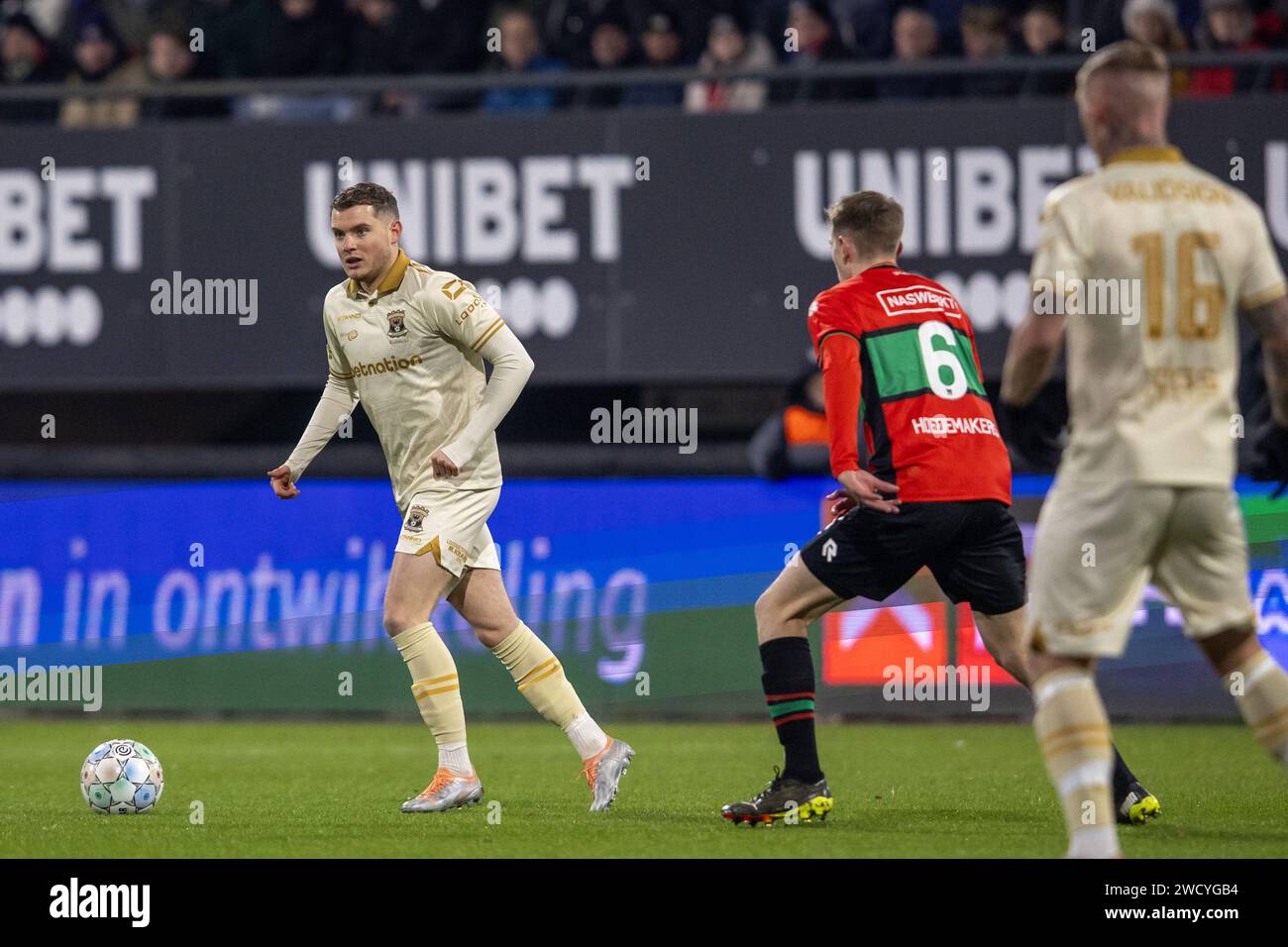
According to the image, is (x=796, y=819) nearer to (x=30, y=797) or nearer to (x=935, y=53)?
(x=30, y=797)

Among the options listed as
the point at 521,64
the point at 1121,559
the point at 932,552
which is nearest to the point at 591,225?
the point at 521,64

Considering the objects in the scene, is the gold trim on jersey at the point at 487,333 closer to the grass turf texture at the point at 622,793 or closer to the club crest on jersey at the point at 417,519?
the club crest on jersey at the point at 417,519

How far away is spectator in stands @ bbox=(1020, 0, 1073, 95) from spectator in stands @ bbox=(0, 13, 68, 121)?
6254 mm

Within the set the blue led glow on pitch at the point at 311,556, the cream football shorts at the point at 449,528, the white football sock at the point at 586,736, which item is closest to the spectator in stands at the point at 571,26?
the blue led glow on pitch at the point at 311,556

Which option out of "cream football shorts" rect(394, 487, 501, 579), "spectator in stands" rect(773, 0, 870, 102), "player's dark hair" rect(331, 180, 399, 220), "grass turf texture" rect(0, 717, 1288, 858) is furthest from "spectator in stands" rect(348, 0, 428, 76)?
"cream football shorts" rect(394, 487, 501, 579)

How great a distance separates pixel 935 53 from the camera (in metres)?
11.6

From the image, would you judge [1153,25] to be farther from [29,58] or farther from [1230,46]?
[29,58]

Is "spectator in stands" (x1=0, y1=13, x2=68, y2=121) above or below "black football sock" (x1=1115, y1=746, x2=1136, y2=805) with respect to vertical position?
above

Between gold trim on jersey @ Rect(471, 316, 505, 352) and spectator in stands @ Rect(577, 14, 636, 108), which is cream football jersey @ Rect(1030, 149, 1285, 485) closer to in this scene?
gold trim on jersey @ Rect(471, 316, 505, 352)

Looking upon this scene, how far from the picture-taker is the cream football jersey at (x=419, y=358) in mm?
6941

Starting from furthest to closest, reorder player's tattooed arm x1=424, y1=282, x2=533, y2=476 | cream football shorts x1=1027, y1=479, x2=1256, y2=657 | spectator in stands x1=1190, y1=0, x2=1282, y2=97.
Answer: spectator in stands x1=1190, y1=0, x2=1282, y2=97 < player's tattooed arm x1=424, y1=282, x2=533, y2=476 < cream football shorts x1=1027, y1=479, x2=1256, y2=657

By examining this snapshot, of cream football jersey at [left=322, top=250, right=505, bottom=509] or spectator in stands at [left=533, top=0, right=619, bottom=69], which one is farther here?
spectator in stands at [left=533, top=0, right=619, bottom=69]

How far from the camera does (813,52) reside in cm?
1196

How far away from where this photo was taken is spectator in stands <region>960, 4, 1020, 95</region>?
1134 centimetres
